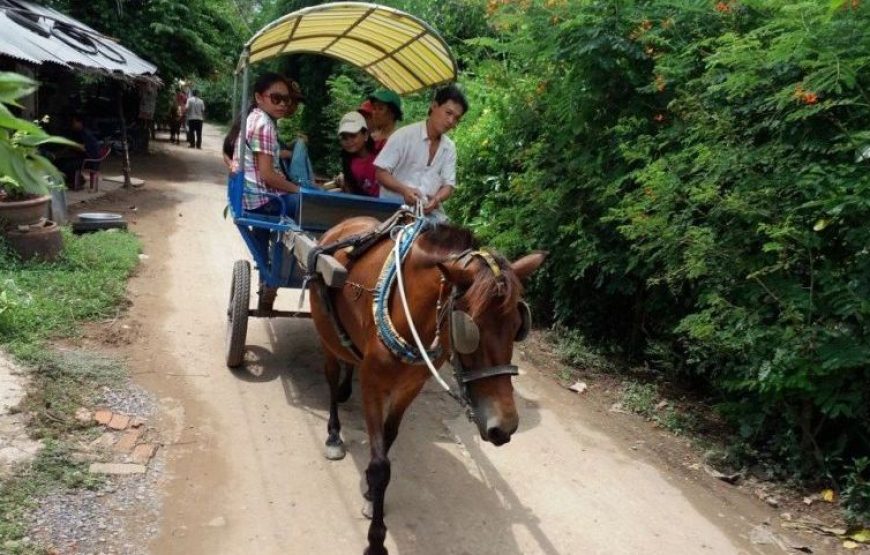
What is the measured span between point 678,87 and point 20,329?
5.23 metres

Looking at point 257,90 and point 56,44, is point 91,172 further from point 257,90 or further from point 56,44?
point 257,90

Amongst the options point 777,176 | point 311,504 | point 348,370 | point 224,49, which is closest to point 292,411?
point 348,370

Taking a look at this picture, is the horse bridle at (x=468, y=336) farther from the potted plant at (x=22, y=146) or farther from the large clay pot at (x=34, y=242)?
the large clay pot at (x=34, y=242)

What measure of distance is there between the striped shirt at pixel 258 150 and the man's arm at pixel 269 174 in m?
0.04

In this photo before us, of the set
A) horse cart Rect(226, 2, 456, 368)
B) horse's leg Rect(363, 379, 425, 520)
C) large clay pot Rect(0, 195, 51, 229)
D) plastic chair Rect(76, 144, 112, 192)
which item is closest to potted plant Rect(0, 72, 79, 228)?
horse's leg Rect(363, 379, 425, 520)

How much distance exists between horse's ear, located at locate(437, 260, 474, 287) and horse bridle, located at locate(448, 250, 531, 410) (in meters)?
0.03

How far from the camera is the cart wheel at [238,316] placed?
486 cm

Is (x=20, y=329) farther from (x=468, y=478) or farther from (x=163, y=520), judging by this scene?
(x=468, y=478)

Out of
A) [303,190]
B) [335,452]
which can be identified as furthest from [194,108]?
[335,452]

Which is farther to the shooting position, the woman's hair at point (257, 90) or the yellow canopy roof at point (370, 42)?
the woman's hair at point (257, 90)

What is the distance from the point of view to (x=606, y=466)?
4.36m

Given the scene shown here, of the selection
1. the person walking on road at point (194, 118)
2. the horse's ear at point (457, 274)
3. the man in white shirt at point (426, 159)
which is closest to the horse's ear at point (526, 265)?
the horse's ear at point (457, 274)

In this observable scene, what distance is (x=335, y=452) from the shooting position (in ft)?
13.4

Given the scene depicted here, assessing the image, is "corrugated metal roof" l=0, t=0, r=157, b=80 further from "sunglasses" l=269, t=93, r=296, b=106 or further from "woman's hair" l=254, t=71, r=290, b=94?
"sunglasses" l=269, t=93, r=296, b=106
